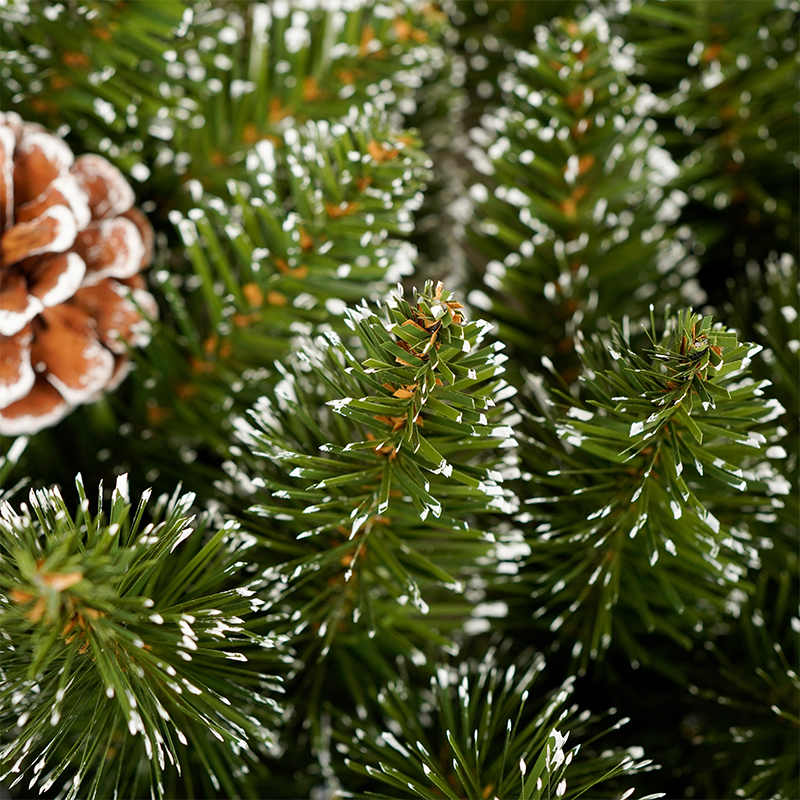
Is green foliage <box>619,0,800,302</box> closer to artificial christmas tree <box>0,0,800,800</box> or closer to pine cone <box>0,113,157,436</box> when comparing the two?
artificial christmas tree <box>0,0,800,800</box>

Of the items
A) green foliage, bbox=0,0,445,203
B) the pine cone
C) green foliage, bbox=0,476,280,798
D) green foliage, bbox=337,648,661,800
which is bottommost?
green foliage, bbox=337,648,661,800

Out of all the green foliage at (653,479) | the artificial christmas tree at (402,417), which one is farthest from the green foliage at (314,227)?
the green foliage at (653,479)

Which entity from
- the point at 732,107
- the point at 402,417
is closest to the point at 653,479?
the point at 402,417

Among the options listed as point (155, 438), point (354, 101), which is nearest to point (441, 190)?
A: point (354, 101)

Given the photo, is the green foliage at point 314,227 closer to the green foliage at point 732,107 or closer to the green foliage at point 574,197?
the green foliage at point 574,197

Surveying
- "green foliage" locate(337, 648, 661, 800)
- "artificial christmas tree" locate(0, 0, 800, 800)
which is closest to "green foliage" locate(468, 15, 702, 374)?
"artificial christmas tree" locate(0, 0, 800, 800)

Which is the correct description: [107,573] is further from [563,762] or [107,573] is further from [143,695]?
[563,762]

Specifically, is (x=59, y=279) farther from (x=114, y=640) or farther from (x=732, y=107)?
(x=732, y=107)
